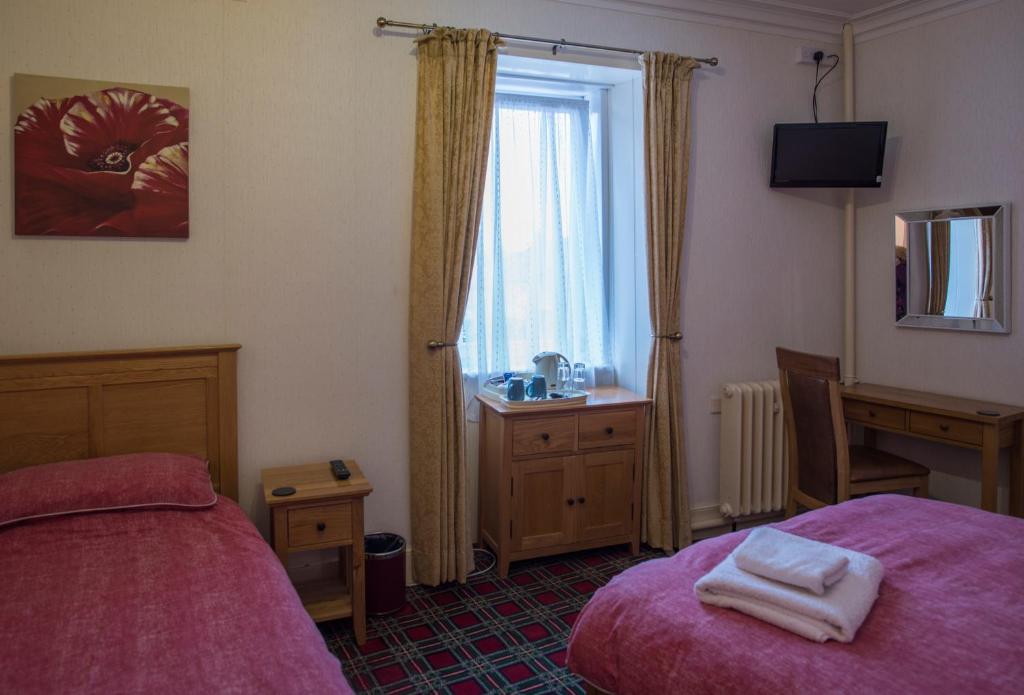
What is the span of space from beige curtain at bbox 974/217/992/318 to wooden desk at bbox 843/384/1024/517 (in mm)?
448

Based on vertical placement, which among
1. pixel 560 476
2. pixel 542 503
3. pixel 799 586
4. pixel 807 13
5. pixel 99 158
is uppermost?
pixel 807 13

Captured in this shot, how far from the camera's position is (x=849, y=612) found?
5.17 feet

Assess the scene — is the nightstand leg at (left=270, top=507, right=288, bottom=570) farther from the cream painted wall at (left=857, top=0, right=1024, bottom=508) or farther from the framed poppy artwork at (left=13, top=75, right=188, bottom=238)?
the cream painted wall at (left=857, top=0, right=1024, bottom=508)

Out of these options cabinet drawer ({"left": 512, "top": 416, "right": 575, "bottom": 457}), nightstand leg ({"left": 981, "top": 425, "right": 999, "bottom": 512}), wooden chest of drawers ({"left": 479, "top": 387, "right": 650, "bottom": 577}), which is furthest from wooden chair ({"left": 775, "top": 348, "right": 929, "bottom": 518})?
cabinet drawer ({"left": 512, "top": 416, "right": 575, "bottom": 457})

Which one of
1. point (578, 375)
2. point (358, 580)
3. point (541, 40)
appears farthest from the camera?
point (578, 375)

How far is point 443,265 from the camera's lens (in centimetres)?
324

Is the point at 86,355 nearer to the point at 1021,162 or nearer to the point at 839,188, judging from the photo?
the point at 839,188

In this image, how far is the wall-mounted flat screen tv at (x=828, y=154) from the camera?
380 centimetres

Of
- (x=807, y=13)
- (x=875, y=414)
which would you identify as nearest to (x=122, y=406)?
(x=875, y=414)

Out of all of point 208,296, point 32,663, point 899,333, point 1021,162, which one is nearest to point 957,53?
point 1021,162

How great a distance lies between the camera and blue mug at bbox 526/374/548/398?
136 inches

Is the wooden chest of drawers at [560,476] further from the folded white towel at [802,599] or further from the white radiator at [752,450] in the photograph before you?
the folded white towel at [802,599]

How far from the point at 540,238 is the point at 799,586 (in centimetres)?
251

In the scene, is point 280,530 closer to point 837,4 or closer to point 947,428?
point 947,428
